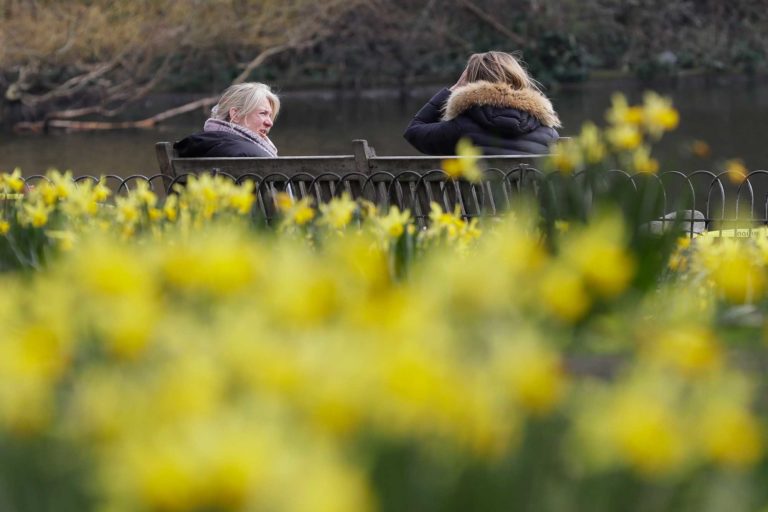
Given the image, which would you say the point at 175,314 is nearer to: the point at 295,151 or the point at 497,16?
the point at 295,151

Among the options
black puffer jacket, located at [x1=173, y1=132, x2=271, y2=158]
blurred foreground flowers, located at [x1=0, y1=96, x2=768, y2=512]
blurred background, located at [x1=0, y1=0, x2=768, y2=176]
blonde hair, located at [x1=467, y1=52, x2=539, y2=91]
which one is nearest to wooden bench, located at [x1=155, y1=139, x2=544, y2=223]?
black puffer jacket, located at [x1=173, y1=132, x2=271, y2=158]

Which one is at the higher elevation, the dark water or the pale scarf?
the pale scarf

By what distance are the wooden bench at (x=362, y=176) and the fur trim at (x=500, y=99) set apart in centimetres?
63

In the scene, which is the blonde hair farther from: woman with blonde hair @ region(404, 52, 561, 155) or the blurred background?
the blurred background

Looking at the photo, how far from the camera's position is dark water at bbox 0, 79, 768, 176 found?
20.6m

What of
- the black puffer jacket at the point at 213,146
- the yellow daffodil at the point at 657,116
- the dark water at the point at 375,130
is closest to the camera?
the yellow daffodil at the point at 657,116

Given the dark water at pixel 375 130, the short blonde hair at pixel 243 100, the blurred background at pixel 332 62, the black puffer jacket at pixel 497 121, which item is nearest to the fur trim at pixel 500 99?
the black puffer jacket at pixel 497 121

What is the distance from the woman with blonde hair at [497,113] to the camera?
717 centimetres

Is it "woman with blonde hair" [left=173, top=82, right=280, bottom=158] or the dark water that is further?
the dark water

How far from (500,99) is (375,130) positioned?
58.0 feet

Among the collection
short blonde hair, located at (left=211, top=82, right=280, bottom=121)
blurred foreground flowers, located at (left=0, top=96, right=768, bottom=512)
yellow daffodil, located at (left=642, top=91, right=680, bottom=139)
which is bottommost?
short blonde hair, located at (left=211, top=82, right=280, bottom=121)

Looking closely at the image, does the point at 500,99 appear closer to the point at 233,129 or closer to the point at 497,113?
the point at 497,113

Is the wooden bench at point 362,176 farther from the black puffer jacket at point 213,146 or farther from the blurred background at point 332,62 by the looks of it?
the blurred background at point 332,62

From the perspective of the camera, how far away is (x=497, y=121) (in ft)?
23.5
